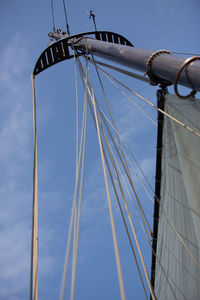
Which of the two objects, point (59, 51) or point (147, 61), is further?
point (59, 51)

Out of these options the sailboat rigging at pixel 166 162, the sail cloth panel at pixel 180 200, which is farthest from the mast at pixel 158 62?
the sail cloth panel at pixel 180 200

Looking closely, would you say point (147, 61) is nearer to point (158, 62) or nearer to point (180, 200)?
point (158, 62)

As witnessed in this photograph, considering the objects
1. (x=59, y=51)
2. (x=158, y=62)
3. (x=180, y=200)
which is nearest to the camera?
(x=158, y=62)

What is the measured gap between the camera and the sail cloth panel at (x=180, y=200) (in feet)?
12.9

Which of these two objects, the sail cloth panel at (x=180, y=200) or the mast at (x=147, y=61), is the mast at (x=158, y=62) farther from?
the sail cloth panel at (x=180, y=200)

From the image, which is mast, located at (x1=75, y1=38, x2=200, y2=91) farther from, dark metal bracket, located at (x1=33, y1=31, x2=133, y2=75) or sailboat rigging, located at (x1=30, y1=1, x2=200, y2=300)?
dark metal bracket, located at (x1=33, y1=31, x2=133, y2=75)

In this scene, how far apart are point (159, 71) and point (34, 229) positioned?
2.60 meters

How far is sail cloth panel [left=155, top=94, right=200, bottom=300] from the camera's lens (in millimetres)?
3920

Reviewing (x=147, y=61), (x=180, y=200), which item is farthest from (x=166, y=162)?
(x=147, y=61)

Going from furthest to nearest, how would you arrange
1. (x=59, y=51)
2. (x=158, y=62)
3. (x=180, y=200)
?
(x=59, y=51) < (x=180, y=200) < (x=158, y=62)

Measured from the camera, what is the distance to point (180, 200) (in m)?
4.89

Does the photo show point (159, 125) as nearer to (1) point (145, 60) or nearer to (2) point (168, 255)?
(1) point (145, 60)

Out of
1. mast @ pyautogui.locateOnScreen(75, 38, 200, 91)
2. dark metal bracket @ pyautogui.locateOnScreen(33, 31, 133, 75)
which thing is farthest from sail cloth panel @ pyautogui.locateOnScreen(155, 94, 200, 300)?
dark metal bracket @ pyautogui.locateOnScreen(33, 31, 133, 75)

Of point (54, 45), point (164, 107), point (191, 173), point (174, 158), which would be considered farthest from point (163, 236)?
point (54, 45)
